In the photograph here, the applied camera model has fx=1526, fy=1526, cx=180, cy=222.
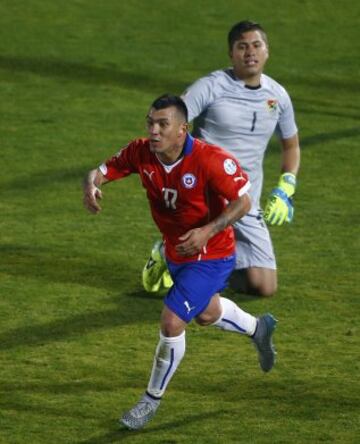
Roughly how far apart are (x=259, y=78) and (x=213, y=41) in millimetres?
9089

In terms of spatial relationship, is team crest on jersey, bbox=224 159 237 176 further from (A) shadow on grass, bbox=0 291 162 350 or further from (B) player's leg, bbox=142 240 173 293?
(B) player's leg, bbox=142 240 173 293

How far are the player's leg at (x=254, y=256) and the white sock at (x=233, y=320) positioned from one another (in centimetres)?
168

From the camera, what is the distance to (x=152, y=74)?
17.9 m

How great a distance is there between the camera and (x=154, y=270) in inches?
417

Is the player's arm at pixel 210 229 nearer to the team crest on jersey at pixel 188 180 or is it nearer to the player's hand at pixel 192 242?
the player's hand at pixel 192 242

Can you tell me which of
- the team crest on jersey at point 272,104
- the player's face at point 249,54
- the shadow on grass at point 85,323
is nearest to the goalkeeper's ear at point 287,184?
the team crest on jersey at point 272,104

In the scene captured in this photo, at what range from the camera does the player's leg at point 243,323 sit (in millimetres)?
8781

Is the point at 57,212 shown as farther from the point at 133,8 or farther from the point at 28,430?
the point at 133,8

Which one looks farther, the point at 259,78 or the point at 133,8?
the point at 133,8

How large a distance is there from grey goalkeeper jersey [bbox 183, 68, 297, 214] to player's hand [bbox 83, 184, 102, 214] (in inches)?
76.3

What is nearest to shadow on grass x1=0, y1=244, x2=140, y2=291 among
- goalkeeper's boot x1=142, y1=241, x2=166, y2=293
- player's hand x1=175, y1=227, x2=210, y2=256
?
goalkeeper's boot x1=142, y1=241, x2=166, y2=293

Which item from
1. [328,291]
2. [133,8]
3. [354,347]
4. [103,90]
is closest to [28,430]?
[354,347]

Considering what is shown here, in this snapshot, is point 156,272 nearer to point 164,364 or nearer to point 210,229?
point 164,364

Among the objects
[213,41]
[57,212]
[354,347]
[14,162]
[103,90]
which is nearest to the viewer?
[354,347]
